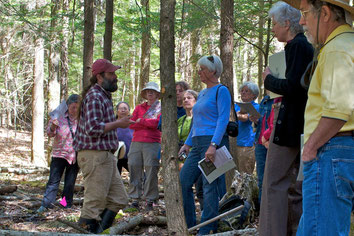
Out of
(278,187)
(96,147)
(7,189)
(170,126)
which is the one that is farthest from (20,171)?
(278,187)

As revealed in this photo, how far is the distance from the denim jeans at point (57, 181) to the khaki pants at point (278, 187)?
15.5 ft

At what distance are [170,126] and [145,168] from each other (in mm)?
3554

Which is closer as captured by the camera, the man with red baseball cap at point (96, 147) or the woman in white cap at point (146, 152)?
the man with red baseball cap at point (96, 147)

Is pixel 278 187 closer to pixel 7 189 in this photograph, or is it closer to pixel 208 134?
pixel 208 134

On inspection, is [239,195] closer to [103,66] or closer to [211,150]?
[211,150]

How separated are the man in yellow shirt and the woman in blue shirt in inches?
92.0

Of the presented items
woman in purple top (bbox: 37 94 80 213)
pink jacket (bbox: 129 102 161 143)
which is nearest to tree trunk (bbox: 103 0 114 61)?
woman in purple top (bbox: 37 94 80 213)

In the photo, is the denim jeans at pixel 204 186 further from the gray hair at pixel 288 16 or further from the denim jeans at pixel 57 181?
the denim jeans at pixel 57 181

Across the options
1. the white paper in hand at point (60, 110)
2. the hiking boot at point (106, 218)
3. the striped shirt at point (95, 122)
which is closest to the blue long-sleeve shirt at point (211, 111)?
the striped shirt at point (95, 122)

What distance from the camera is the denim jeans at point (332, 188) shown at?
7.73 ft

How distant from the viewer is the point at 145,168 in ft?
23.8

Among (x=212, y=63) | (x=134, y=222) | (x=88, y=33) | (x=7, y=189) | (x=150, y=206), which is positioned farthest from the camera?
(x=88, y=33)

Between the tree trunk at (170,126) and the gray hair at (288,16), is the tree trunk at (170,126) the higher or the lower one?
the lower one

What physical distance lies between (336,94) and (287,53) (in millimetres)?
1328
